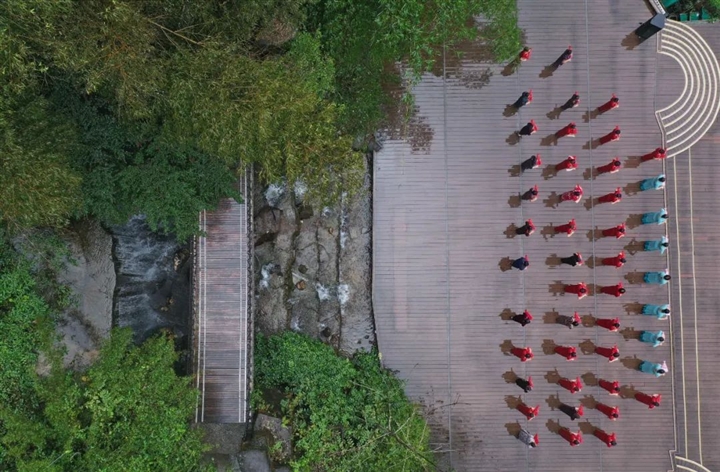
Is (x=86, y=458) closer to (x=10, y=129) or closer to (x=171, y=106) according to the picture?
(x=10, y=129)

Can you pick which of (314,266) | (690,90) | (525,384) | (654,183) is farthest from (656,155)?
(314,266)

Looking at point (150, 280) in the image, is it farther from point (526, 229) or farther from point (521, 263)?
point (526, 229)

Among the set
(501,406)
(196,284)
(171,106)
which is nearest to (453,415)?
(501,406)

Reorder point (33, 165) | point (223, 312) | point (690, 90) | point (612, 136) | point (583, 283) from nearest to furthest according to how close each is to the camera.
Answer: point (33, 165), point (223, 312), point (612, 136), point (583, 283), point (690, 90)

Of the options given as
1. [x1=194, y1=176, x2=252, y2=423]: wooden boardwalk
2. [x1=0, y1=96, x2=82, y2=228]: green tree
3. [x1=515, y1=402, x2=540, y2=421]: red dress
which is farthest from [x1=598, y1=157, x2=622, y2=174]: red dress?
[x1=0, y1=96, x2=82, y2=228]: green tree

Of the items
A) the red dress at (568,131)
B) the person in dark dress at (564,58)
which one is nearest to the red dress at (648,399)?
the red dress at (568,131)

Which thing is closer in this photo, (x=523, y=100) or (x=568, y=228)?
(x=568, y=228)

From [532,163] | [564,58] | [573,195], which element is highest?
[564,58]
